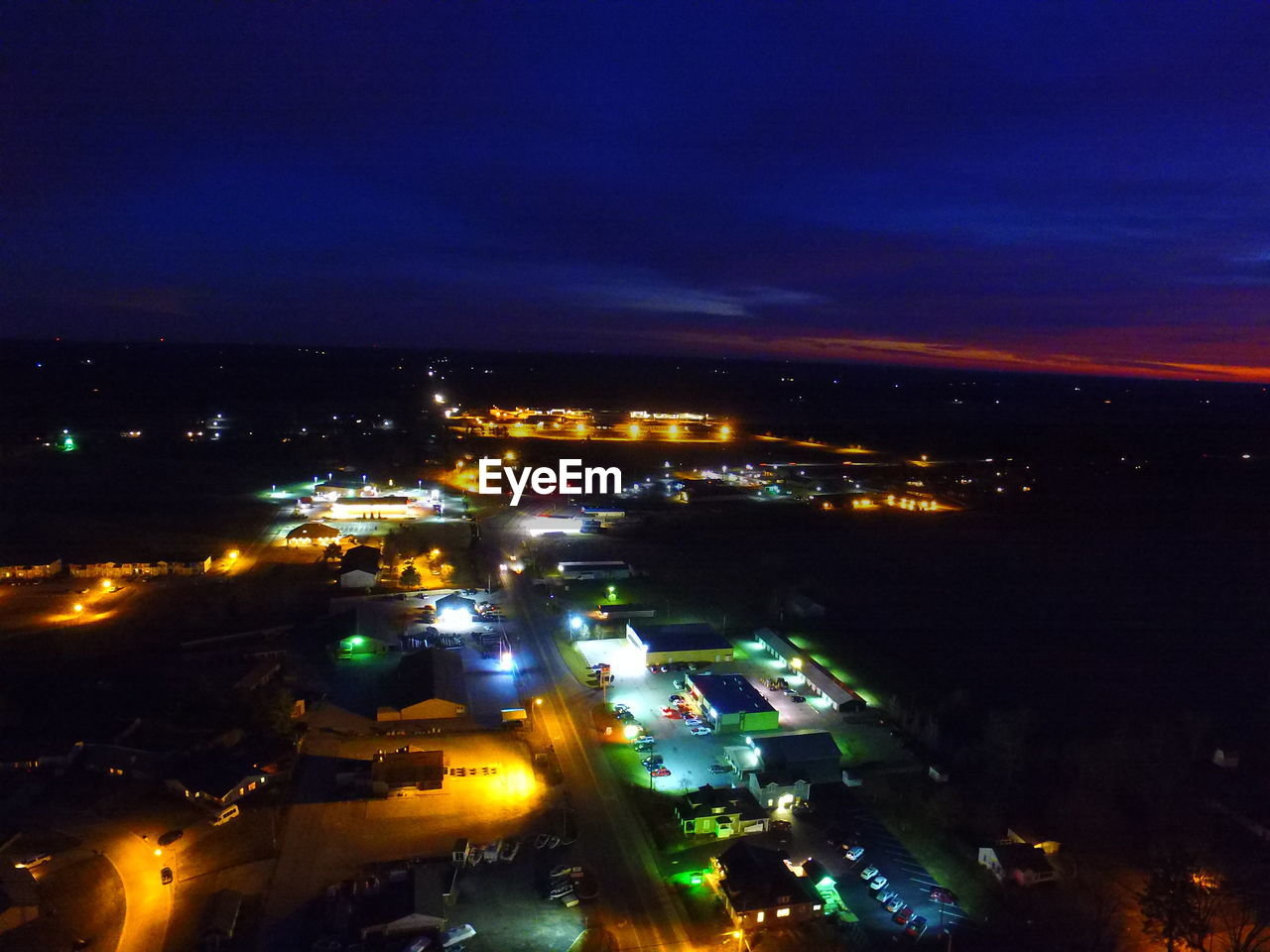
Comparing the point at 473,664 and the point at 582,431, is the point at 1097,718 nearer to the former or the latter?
the point at 473,664

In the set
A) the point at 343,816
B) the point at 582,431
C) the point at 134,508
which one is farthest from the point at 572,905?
the point at 582,431

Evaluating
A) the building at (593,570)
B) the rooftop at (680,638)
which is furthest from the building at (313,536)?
the rooftop at (680,638)

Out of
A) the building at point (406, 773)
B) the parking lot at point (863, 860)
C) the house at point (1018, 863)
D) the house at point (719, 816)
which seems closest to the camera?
the parking lot at point (863, 860)

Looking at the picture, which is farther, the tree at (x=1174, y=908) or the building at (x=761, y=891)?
the building at (x=761, y=891)

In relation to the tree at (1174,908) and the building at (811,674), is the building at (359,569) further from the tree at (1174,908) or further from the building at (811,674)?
the tree at (1174,908)

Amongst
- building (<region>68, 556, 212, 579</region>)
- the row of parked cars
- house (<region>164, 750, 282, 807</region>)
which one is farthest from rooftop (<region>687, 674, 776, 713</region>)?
building (<region>68, 556, 212, 579</region>)

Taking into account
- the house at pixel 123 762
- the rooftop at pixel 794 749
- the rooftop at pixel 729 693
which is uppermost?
the rooftop at pixel 729 693
